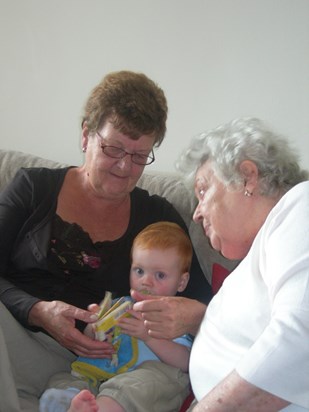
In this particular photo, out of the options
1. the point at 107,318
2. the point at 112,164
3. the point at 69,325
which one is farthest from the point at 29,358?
the point at 112,164

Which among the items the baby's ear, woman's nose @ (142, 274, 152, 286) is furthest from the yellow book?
the baby's ear

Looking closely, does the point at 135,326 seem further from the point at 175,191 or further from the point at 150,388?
the point at 175,191

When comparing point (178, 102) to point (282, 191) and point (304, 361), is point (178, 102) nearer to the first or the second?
point (282, 191)

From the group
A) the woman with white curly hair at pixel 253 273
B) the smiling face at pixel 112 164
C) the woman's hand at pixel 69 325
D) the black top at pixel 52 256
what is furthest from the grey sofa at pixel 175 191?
the woman's hand at pixel 69 325

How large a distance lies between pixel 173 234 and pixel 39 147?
1.36 metres

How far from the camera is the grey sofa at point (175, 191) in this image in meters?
1.76

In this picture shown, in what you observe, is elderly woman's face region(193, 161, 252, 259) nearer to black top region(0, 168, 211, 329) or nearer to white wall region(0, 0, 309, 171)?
black top region(0, 168, 211, 329)

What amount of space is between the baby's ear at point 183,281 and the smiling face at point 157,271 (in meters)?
0.02

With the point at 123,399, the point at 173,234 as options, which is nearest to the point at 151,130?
the point at 173,234

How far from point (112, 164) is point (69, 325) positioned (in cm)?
53

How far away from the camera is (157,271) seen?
156cm

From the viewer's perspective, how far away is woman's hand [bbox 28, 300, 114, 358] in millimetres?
1400

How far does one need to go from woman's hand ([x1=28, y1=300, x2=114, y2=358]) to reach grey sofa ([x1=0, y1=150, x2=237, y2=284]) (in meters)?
0.50

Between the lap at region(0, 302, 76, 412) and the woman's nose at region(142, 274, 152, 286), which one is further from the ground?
the woman's nose at region(142, 274, 152, 286)
